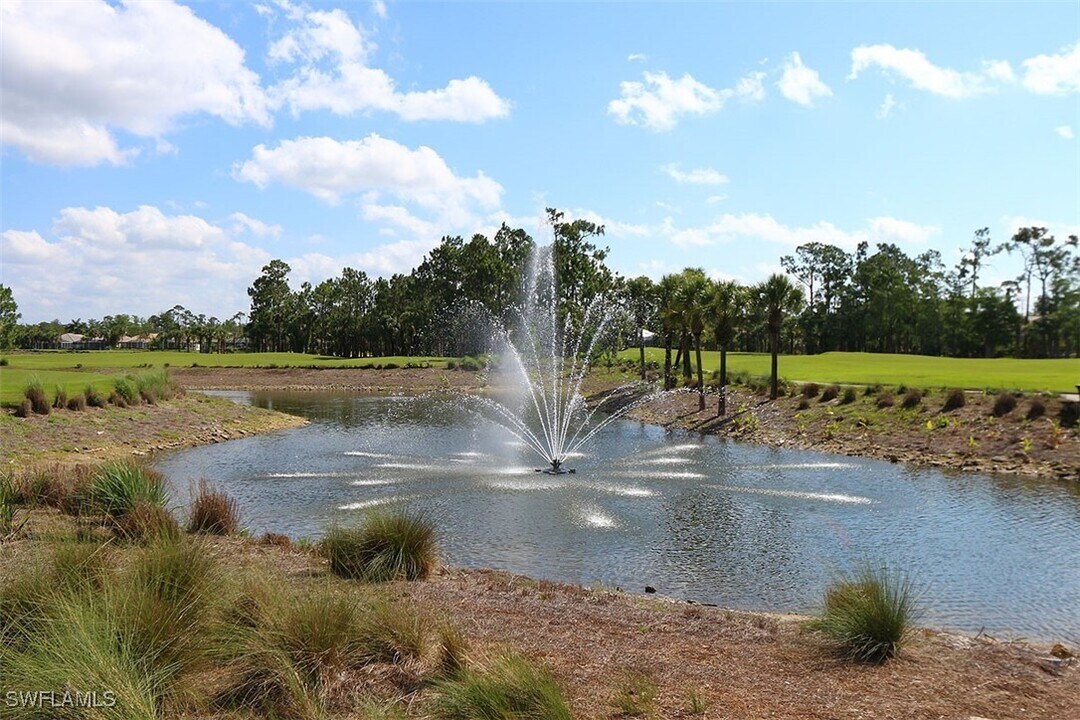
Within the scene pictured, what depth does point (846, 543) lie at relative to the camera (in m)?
15.9

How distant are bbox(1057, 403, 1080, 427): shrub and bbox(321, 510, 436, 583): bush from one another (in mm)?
25327

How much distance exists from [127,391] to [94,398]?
263 cm

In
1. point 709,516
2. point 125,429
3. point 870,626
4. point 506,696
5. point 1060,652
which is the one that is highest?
point 506,696

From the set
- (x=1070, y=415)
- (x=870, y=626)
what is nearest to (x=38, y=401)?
(x=870, y=626)

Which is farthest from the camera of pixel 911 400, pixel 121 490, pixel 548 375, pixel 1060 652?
pixel 548 375

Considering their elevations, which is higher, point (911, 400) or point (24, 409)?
point (911, 400)

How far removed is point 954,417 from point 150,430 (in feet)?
109

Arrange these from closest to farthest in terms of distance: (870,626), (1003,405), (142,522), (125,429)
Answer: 1. (870,626)
2. (142,522)
3. (1003,405)
4. (125,429)

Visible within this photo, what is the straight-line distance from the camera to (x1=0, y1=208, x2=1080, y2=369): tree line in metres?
88.5

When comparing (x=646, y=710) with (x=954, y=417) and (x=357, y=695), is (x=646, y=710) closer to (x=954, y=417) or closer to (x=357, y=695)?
(x=357, y=695)

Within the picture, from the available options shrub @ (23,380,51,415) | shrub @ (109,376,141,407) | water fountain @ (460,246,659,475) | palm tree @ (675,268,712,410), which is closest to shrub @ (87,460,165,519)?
water fountain @ (460,246,659,475)

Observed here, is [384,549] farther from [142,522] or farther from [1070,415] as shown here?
[1070,415]

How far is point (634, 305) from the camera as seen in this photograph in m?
70.2

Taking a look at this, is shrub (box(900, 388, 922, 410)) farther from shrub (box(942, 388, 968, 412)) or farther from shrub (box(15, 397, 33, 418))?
shrub (box(15, 397, 33, 418))
